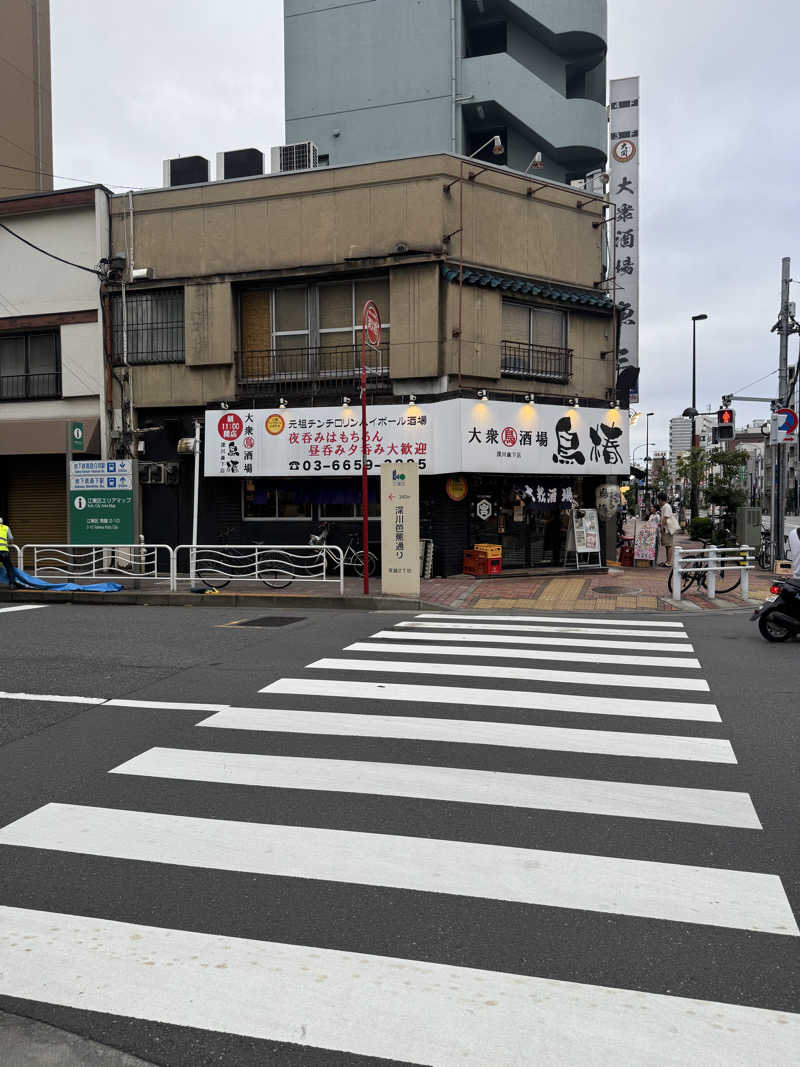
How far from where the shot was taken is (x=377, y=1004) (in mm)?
2994

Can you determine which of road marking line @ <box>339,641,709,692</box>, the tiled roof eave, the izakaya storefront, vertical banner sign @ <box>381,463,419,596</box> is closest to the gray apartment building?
the tiled roof eave

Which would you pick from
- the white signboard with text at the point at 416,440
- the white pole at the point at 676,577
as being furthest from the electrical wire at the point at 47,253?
the white pole at the point at 676,577

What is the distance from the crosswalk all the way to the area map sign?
1101cm

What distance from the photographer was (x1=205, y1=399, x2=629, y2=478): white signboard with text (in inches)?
704

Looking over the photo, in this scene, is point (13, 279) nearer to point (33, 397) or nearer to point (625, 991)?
point (33, 397)

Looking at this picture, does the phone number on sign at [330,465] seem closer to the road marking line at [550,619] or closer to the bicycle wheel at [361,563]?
the bicycle wheel at [361,563]

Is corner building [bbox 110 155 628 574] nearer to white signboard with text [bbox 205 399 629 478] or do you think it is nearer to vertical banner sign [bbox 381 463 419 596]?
white signboard with text [bbox 205 399 629 478]

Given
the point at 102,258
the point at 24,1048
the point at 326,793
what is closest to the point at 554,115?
the point at 102,258

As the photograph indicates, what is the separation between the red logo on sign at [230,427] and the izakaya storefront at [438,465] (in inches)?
1.0

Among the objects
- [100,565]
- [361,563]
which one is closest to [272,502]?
[361,563]

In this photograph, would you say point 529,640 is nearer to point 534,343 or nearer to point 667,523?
point 534,343

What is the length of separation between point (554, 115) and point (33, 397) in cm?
2154

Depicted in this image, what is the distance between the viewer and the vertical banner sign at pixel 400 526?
14961 millimetres

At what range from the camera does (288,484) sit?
19.5 metres
